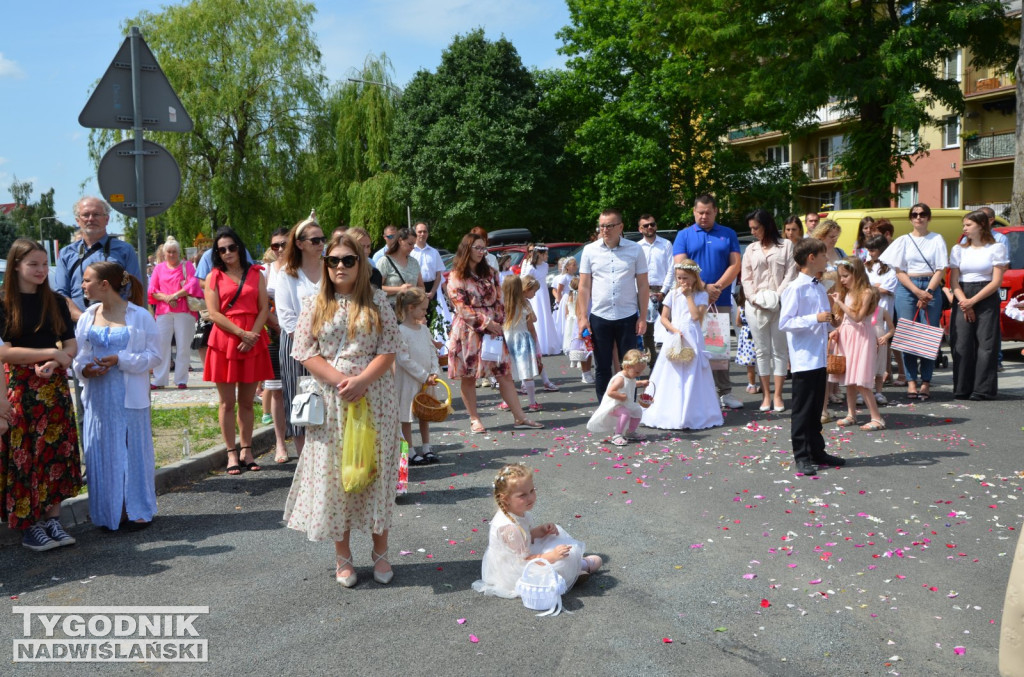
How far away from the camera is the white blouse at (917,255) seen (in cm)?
1121

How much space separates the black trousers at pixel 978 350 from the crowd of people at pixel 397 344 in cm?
2

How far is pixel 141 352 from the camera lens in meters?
6.47

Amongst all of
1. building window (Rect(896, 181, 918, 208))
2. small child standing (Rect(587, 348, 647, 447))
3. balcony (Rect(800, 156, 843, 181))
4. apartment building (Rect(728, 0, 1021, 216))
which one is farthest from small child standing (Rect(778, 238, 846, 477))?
balcony (Rect(800, 156, 843, 181))

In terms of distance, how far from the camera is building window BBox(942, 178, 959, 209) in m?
47.6

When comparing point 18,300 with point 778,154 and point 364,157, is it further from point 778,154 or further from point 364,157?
point 778,154

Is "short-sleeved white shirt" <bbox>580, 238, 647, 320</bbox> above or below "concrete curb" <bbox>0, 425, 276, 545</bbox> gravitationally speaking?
above

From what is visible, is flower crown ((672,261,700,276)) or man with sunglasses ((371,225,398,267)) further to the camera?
man with sunglasses ((371,225,398,267))

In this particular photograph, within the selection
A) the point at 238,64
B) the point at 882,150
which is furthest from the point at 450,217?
the point at 882,150

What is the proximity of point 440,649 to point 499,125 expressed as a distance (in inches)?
1563

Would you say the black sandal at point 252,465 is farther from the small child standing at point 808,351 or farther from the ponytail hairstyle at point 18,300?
the small child standing at point 808,351

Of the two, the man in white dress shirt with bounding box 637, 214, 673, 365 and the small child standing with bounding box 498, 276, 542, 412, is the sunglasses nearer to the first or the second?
the small child standing with bounding box 498, 276, 542, 412

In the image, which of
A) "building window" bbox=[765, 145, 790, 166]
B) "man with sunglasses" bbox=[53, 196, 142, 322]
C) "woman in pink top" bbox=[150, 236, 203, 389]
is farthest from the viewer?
"building window" bbox=[765, 145, 790, 166]

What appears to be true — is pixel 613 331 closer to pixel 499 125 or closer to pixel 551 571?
pixel 551 571

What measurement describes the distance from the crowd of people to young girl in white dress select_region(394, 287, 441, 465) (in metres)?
0.02
